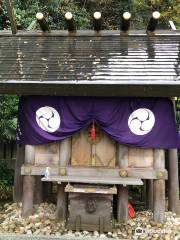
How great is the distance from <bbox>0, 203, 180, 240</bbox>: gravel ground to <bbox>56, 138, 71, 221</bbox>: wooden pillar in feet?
0.63

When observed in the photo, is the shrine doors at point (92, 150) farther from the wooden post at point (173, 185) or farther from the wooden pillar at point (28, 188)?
the wooden post at point (173, 185)

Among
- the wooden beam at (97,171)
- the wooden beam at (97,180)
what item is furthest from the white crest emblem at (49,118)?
the wooden beam at (97,180)

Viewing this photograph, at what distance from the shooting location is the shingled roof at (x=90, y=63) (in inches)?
257

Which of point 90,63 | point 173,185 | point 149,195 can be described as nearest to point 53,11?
point 90,63

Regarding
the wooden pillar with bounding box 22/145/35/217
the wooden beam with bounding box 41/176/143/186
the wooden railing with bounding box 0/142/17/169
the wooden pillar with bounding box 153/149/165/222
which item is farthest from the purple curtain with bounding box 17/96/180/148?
the wooden railing with bounding box 0/142/17/169

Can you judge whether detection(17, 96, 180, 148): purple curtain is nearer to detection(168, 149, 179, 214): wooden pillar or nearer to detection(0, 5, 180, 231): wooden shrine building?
detection(0, 5, 180, 231): wooden shrine building

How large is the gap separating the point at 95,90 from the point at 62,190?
236 centimetres

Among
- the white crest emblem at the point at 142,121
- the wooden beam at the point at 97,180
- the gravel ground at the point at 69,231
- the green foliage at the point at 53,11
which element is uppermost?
the green foliage at the point at 53,11

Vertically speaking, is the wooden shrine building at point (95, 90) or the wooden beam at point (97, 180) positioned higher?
the wooden shrine building at point (95, 90)

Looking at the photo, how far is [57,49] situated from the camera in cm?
774

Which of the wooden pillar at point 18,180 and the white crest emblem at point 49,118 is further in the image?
the wooden pillar at point 18,180

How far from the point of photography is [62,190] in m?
7.45

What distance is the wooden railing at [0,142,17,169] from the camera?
1078 cm

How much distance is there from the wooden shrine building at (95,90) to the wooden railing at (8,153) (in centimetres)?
346
